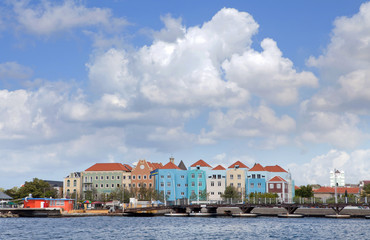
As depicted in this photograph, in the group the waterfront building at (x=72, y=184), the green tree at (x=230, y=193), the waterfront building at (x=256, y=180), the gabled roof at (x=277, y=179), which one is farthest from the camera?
the waterfront building at (x=72, y=184)

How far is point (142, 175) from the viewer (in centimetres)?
15388

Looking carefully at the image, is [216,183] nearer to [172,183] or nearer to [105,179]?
[172,183]

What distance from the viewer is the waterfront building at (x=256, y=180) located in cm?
14525

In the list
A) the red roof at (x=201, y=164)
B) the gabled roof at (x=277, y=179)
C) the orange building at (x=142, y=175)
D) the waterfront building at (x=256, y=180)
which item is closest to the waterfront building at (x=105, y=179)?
the orange building at (x=142, y=175)

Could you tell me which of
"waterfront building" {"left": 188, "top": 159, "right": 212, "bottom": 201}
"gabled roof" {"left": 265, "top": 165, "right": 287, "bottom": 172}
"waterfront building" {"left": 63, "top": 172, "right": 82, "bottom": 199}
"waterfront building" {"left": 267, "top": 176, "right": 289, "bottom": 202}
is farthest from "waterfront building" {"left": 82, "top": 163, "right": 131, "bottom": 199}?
"gabled roof" {"left": 265, "top": 165, "right": 287, "bottom": 172}

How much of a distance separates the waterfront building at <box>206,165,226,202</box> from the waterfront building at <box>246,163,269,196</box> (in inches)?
298

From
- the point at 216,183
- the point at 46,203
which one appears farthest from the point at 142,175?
the point at 46,203

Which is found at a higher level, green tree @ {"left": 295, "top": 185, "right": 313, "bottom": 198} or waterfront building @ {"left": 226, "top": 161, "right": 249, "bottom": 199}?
waterfront building @ {"left": 226, "top": 161, "right": 249, "bottom": 199}

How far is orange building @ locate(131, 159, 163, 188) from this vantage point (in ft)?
500

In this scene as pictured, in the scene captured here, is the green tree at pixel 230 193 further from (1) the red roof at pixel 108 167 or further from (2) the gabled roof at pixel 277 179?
(1) the red roof at pixel 108 167

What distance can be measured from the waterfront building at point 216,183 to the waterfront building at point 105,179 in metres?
26.2

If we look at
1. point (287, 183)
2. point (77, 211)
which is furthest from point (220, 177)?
point (77, 211)

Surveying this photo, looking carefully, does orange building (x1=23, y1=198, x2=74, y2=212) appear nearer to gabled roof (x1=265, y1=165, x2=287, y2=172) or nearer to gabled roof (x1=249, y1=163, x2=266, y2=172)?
gabled roof (x1=249, y1=163, x2=266, y2=172)

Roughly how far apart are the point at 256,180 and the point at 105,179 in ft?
159
